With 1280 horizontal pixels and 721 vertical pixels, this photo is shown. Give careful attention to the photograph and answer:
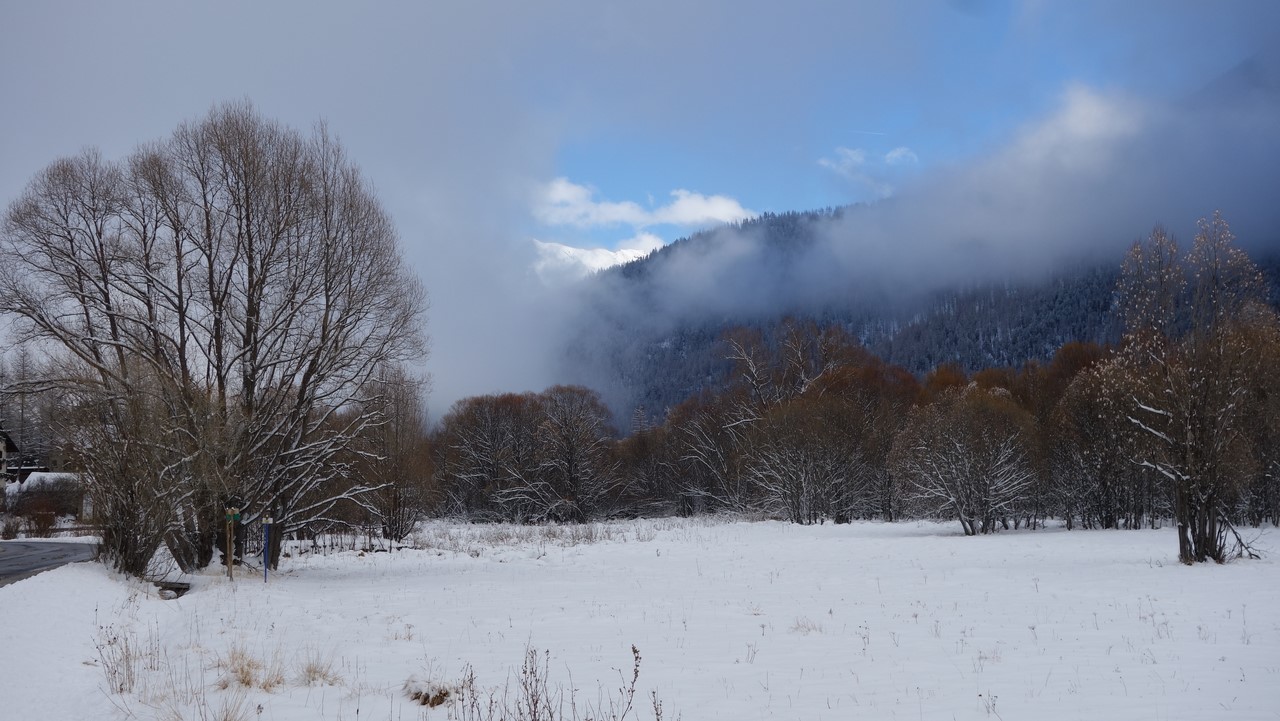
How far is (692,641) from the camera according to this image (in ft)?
34.1

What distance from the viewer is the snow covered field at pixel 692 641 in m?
7.10

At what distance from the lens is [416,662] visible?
9.20 m

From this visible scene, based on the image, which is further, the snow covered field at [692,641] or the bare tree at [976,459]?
the bare tree at [976,459]

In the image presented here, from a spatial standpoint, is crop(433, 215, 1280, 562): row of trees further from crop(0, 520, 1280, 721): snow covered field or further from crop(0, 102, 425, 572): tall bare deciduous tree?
crop(0, 102, 425, 572): tall bare deciduous tree

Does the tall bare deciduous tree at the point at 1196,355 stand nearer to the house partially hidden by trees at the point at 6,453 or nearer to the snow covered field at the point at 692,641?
the snow covered field at the point at 692,641

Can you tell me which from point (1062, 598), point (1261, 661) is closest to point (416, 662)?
point (1261, 661)

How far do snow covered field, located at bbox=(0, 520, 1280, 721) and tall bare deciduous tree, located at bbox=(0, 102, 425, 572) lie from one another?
2940 mm

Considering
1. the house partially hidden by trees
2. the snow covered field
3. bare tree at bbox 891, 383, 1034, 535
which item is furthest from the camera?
the house partially hidden by trees

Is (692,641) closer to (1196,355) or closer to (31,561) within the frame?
(1196,355)

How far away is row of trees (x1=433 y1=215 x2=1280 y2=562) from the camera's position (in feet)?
60.1

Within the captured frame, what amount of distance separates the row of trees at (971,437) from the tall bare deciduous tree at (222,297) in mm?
20702

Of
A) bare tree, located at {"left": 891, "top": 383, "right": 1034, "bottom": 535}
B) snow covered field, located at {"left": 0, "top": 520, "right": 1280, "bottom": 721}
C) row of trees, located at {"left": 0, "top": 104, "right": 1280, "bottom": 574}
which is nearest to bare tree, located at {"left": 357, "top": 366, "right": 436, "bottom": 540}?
row of trees, located at {"left": 0, "top": 104, "right": 1280, "bottom": 574}

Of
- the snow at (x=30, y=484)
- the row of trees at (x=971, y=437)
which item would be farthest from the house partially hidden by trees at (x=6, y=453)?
the row of trees at (x=971, y=437)

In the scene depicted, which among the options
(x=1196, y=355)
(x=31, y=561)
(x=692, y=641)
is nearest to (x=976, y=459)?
(x=1196, y=355)
